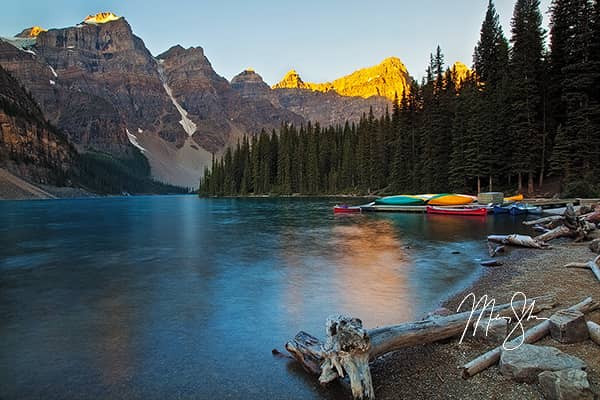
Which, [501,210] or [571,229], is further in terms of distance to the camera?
[501,210]

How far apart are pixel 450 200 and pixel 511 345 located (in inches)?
1656

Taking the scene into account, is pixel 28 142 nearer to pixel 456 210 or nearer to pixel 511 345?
pixel 456 210

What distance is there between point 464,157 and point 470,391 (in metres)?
56.3

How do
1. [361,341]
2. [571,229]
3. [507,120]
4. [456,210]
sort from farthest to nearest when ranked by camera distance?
[507,120] → [456,210] → [571,229] → [361,341]

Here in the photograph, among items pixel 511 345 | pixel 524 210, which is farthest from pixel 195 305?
pixel 524 210

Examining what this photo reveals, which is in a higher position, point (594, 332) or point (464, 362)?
point (594, 332)

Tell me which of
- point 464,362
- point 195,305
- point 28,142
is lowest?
point 195,305

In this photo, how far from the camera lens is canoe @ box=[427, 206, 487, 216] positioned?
38428 millimetres

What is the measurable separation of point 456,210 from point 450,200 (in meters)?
4.52

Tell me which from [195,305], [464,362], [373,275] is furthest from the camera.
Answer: [373,275]

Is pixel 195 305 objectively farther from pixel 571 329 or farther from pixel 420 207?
pixel 420 207

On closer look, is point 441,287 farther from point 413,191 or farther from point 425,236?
point 413,191

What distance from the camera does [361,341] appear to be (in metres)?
5.72

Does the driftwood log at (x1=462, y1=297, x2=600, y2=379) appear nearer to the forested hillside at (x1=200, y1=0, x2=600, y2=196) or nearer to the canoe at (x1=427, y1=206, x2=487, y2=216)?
the canoe at (x1=427, y1=206, x2=487, y2=216)
